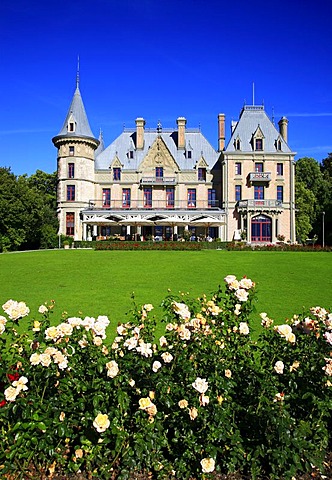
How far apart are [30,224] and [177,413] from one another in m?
31.7

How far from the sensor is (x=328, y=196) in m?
49.5

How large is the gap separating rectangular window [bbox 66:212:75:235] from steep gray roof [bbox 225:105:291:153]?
708 inches

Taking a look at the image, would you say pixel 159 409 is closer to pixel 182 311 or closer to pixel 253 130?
pixel 182 311

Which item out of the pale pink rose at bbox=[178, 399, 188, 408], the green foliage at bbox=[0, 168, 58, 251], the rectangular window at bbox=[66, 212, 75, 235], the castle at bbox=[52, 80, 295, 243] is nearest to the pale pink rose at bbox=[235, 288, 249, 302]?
the pale pink rose at bbox=[178, 399, 188, 408]

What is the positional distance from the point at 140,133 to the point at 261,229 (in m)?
17.8

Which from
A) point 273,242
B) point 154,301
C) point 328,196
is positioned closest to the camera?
point 154,301

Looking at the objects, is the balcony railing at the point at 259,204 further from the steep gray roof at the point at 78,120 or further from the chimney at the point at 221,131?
the steep gray roof at the point at 78,120

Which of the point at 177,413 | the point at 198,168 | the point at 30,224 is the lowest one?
the point at 177,413

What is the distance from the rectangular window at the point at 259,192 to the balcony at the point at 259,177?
696 millimetres

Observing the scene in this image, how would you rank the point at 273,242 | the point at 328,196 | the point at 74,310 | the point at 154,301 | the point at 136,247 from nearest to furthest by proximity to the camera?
the point at 74,310, the point at 154,301, the point at 136,247, the point at 273,242, the point at 328,196

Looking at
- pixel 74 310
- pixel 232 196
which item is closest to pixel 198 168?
pixel 232 196

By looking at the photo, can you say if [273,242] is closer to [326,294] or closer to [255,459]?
[326,294]

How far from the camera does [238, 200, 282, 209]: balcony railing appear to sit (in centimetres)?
3744

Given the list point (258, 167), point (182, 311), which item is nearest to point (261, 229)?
point (258, 167)
